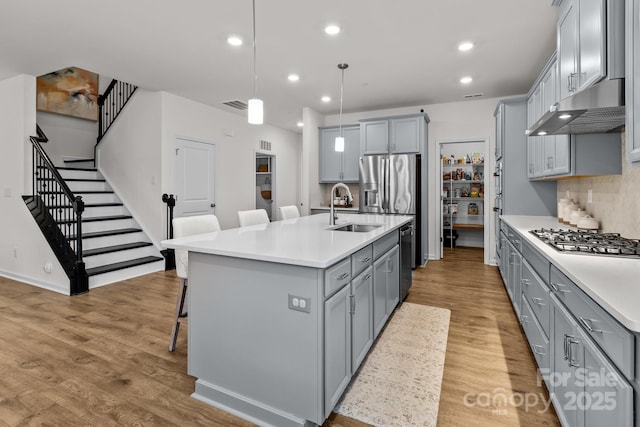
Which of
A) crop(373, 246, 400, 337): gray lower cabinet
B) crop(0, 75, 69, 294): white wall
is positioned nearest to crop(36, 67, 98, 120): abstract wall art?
crop(0, 75, 69, 294): white wall

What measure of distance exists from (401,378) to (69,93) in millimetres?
7092

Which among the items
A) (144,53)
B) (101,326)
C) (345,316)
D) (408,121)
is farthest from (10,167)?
(408,121)

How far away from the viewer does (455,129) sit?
5695mm

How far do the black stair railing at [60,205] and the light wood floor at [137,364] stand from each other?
12.5 inches

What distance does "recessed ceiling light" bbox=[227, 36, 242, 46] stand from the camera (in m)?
3.35

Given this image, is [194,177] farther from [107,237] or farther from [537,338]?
[537,338]

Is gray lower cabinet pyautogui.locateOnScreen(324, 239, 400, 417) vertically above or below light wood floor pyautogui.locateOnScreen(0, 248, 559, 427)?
above

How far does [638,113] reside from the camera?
142 centimetres

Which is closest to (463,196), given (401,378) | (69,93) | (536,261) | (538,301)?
(536,261)

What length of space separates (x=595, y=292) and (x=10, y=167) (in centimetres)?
613

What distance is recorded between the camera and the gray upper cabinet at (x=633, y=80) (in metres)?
1.43

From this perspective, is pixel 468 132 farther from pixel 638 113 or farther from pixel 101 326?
pixel 101 326

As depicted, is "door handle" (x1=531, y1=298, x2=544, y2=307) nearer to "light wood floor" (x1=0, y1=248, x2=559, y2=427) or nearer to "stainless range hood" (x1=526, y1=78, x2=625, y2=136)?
"light wood floor" (x1=0, y1=248, x2=559, y2=427)

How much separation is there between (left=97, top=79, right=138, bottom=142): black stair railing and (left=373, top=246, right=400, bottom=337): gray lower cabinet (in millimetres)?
5306
